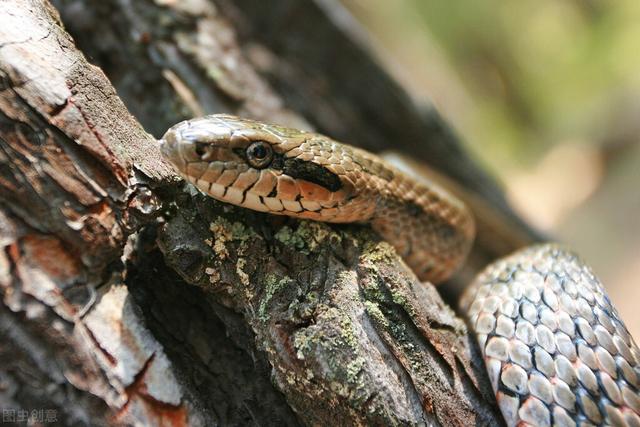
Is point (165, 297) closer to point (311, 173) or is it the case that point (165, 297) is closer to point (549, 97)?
point (311, 173)

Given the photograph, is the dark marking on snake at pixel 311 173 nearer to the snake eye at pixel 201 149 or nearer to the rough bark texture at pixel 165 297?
the rough bark texture at pixel 165 297

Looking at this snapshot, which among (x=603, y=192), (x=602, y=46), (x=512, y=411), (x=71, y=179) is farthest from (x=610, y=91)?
(x=71, y=179)

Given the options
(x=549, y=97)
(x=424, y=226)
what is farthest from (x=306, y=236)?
(x=549, y=97)

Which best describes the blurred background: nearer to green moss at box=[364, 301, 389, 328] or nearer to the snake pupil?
the snake pupil

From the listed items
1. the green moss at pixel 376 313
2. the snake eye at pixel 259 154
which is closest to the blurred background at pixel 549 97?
the snake eye at pixel 259 154

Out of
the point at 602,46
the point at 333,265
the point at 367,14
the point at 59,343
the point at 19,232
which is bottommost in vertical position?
the point at 59,343

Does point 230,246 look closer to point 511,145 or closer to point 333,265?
point 333,265

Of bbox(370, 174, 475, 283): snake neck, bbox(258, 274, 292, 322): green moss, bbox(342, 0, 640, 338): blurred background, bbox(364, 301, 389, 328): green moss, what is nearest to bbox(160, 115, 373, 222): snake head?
bbox(370, 174, 475, 283): snake neck
